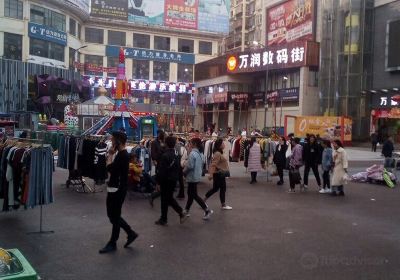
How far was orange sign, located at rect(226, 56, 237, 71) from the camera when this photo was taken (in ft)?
180

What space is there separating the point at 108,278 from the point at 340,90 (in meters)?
39.2

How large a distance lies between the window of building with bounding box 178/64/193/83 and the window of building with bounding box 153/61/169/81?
199 cm

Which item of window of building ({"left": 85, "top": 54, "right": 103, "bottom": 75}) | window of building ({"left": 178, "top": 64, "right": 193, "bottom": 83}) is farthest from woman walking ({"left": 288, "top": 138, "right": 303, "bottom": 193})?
window of building ({"left": 178, "top": 64, "right": 193, "bottom": 83})

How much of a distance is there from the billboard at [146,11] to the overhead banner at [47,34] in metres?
14.9

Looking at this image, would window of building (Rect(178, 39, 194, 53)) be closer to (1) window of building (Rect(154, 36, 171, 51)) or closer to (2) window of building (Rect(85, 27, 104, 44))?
(1) window of building (Rect(154, 36, 171, 51))

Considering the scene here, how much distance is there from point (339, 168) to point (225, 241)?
6.48 metres

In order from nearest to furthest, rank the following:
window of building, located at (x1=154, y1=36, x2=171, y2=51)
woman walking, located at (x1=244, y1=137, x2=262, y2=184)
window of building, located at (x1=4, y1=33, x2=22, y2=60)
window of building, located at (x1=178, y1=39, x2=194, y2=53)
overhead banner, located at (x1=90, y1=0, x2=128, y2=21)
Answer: woman walking, located at (x1=244, y1=137, x2=262, y2=184) < window of building, located at (x1=4, y1=33, x2=22, y2=60) < overhead banner, located at (x1=90, y1=0, x2=128, y2=21) < window of building, located at (x1=154, y1=36, x2=171, y2=51) < window of building, located at (x1=178, y1=39, x2=194, y2=53)

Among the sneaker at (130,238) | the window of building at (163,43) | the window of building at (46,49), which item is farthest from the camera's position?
the window of building at (163,43)

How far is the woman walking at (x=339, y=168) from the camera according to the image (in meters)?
13.1

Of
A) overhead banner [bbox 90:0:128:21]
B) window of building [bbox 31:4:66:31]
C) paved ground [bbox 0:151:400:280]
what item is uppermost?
overhead banner [bbox 90:0:128:21]

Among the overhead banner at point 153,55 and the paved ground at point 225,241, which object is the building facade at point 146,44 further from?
the paved ground at point 225,241

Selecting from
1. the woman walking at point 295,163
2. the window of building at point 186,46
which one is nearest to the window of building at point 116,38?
the window of building at point 186,46

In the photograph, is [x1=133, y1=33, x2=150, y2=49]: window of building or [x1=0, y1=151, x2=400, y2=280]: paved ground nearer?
[x1=0, y1=151, x2=400, y2=280]: paved ground

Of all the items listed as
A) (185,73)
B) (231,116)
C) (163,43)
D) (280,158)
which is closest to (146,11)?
(163,43)
